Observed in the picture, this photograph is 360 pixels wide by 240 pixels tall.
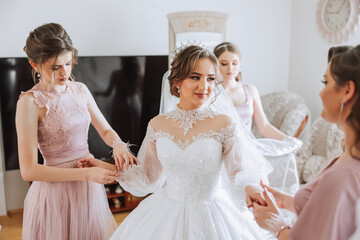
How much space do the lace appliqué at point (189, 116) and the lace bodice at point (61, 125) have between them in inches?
17.8

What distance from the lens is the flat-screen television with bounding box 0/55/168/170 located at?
3.09 metres

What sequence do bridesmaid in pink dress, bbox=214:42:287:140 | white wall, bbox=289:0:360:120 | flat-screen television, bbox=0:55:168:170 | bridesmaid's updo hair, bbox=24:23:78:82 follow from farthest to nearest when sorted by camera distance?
white wall, bbox=289:0:360:120 < flat-screen television, bbox=0:55:168:170 < bridesmaid in pink dress, bbox=214:42:287:140 < bridesmaid's updo hair, bbox=24:23:78:82

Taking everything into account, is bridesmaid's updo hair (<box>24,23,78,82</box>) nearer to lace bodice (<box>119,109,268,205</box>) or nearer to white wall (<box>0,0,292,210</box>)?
lace bodice (<box>119,109,268,205</box>)

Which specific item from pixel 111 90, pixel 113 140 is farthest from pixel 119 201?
pixel 113 140

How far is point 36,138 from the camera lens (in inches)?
55.7

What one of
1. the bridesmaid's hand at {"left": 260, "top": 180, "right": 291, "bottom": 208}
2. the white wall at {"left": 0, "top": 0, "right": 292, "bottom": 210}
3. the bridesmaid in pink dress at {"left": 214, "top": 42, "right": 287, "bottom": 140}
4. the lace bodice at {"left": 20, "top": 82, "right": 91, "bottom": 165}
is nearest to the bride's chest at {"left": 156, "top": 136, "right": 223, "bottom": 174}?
the bridesmaid's hand at {"left": 260, "top": 180, "right": 291, "bottom": 208}

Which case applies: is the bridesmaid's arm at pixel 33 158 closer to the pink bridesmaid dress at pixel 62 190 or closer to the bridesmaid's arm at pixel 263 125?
the pink bridesmaid dress at pixel 62 190

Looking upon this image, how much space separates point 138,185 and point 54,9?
8.09 ft

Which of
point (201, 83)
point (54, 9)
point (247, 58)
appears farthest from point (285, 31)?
point (201, 83)

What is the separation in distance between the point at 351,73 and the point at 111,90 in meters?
2.80

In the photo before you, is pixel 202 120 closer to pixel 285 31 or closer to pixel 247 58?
pixel 247 58

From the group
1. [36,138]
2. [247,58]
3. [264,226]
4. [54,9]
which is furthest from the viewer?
[247,58]

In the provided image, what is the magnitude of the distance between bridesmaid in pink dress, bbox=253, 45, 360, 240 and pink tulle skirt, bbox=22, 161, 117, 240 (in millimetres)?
961

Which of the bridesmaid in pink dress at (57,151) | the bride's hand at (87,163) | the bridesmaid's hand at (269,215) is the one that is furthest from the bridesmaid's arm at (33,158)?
the bridesmaid's hand at (269,215)
